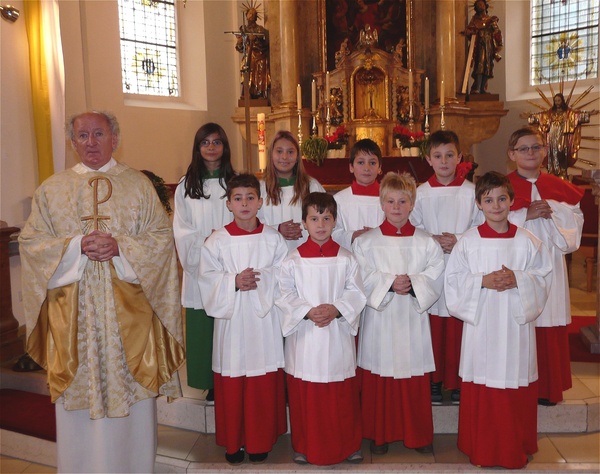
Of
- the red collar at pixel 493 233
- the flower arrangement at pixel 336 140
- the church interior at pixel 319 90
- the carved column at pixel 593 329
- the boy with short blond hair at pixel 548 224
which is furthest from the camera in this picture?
the flower arrangement at pixel 336 140

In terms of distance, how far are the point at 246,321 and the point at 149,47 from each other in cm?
931

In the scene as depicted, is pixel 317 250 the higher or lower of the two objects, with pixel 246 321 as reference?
higher

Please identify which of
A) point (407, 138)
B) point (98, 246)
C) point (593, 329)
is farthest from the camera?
point (407, 138)

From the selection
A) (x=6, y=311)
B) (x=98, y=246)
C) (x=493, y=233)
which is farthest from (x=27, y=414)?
(x=493, y=233)

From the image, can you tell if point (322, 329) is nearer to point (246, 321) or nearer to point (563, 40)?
point (246, 321)

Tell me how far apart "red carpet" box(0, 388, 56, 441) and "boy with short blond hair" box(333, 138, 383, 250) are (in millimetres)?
2547

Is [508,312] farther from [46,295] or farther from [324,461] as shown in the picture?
[46,295]

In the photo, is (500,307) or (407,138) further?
(407,138)

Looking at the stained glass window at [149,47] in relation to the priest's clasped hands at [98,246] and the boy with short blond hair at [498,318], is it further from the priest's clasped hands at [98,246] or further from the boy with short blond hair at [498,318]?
the boy with short blond hair at [498,318]

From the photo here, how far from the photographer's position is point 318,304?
3451mm

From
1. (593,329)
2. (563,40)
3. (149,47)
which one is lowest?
(593,329)

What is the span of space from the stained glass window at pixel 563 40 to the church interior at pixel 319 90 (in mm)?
88

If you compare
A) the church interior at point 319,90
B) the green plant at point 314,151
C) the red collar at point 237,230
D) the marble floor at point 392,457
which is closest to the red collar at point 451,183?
the red collar at point 237,230

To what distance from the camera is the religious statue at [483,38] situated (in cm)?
1064
